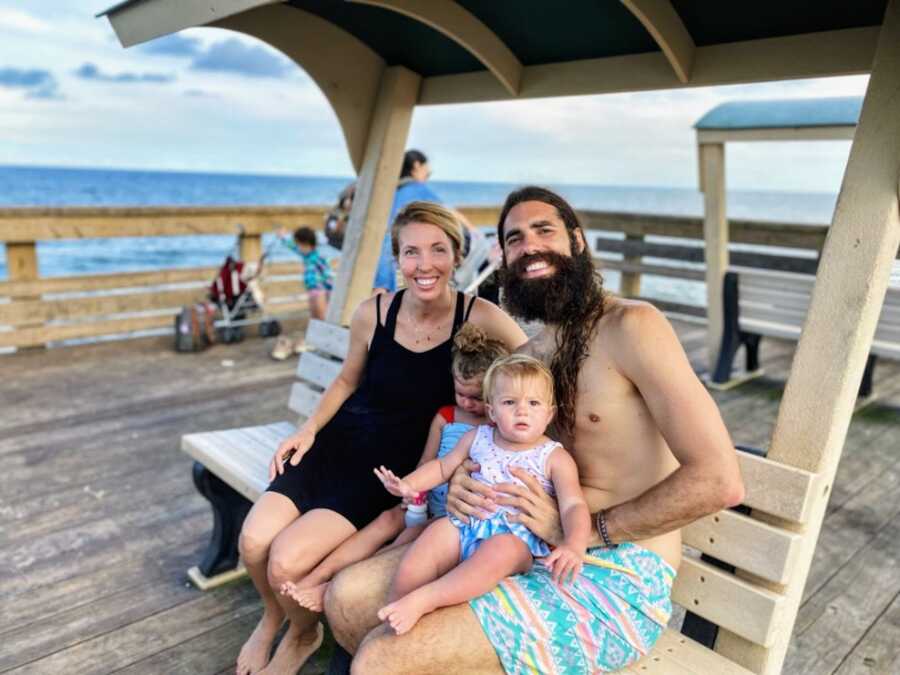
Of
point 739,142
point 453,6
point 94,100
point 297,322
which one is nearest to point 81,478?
point 453,6

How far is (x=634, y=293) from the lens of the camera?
823 centimetres

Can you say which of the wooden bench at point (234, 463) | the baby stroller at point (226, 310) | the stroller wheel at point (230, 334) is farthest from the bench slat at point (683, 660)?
the stroller wheel at point (230, 334)

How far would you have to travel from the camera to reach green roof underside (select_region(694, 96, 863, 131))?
480 cm

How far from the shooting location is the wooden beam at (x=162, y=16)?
1998mm

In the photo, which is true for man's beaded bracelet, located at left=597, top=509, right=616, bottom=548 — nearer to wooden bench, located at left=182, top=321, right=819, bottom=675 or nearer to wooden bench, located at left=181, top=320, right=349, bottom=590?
wooden bench, located at left=182, top=321, right=819, bottom=675

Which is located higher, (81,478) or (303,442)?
(303,442)

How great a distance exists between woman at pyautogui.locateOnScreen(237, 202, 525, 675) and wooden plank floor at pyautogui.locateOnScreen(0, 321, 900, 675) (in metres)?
0.39

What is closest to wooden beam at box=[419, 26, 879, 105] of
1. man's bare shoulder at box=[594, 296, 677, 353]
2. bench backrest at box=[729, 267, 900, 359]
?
man's bare shoulder at box=[594, 296, 677, 353]

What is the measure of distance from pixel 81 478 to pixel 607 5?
328cm

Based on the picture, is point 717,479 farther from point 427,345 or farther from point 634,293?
point 634,293

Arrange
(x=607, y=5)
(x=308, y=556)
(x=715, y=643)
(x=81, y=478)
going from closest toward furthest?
(x=715, y=643) < (x=308, y=556) < (x=607, y=5) < (x=81, y=478)

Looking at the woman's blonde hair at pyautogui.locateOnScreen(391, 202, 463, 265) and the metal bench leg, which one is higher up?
the woman's blonde hair at pyautogui.locateOnScreen(391, 202, 463, 265)

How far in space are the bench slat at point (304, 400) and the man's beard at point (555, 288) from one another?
1.34m

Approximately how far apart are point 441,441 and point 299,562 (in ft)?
1.70
